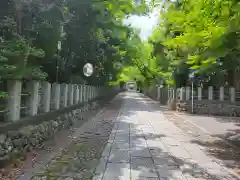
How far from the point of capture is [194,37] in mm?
7062

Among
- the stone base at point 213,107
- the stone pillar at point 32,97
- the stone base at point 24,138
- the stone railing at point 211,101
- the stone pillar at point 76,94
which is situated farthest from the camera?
the stone railing at point 211,101

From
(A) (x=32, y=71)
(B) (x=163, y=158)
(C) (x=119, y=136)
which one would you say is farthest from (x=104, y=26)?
(B) (x=163, y=158)

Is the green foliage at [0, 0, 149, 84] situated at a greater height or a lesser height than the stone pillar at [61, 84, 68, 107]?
greater

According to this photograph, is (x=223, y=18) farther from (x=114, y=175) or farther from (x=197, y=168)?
(x=114, y=175)

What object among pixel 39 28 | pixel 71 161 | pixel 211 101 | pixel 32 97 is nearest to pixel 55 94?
pixel 32 97

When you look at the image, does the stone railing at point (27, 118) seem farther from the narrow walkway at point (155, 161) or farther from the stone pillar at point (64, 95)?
the narrow walkway at point (155, 161)

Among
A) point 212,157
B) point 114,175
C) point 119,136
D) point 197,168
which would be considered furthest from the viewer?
point 119,136

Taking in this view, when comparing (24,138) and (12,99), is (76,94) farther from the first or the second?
(12,99)

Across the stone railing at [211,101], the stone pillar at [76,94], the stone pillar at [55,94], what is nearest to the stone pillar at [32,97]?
the stone pillar at [55,94]

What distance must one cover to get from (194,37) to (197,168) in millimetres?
3314

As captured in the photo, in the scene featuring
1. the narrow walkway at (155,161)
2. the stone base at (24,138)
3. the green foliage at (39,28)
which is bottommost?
the narrow walkway at (155,161)

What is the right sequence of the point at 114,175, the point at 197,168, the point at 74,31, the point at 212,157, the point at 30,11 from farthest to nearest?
the point at 74,31, the point at 212,157, the point at 30,11, the point at 197,168, the point at 114,175

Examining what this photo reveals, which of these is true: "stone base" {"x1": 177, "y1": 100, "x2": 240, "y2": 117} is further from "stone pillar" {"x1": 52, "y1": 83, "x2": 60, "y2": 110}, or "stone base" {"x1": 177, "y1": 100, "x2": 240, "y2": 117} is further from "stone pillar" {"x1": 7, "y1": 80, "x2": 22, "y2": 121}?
"stone pillar" {"x1": 7, "y1": 80, "x2": 22, "y2": 121}

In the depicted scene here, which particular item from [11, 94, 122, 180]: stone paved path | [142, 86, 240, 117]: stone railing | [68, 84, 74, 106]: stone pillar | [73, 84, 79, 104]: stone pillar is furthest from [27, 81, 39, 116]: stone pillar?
[142, 86, 240, 117]: stone railing
